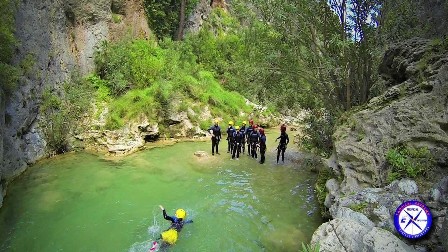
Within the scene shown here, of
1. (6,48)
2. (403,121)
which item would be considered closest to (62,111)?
(6,48)

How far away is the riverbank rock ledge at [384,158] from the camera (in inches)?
239

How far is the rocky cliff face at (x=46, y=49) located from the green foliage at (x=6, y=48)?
2.11 feet

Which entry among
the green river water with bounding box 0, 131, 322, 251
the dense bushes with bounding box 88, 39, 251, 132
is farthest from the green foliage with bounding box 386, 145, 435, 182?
the dense bushes with bounding box 88, 39, 251, 132

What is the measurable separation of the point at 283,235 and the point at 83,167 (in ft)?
29.8

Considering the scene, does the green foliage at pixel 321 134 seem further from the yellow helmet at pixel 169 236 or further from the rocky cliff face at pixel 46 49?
the rocky cliff face at pixel 46 49

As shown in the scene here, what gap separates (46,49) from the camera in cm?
1653

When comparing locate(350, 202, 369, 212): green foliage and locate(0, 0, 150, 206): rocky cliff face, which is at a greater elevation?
locate(0, 0, 150, 206): rocky cliff face

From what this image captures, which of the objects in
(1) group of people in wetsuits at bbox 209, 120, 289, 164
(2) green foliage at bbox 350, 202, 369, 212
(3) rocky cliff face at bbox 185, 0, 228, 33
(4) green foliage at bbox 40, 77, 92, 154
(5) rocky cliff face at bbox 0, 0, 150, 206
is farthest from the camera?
(3) rocky cliff face at bbox 185, 0, 228, 33

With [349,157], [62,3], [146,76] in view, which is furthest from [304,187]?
[62,3]

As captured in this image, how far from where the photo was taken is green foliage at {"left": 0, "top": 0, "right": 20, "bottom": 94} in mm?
11133

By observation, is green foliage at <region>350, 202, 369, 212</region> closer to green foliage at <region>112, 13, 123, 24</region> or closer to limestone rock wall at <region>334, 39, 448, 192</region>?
limestone rock wall at <region>334, 39, 448, 192</region>

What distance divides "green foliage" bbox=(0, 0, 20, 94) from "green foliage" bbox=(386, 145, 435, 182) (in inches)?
464

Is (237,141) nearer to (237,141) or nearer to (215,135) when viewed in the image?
(237,141)

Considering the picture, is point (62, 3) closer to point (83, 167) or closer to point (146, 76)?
point (146, 76)
